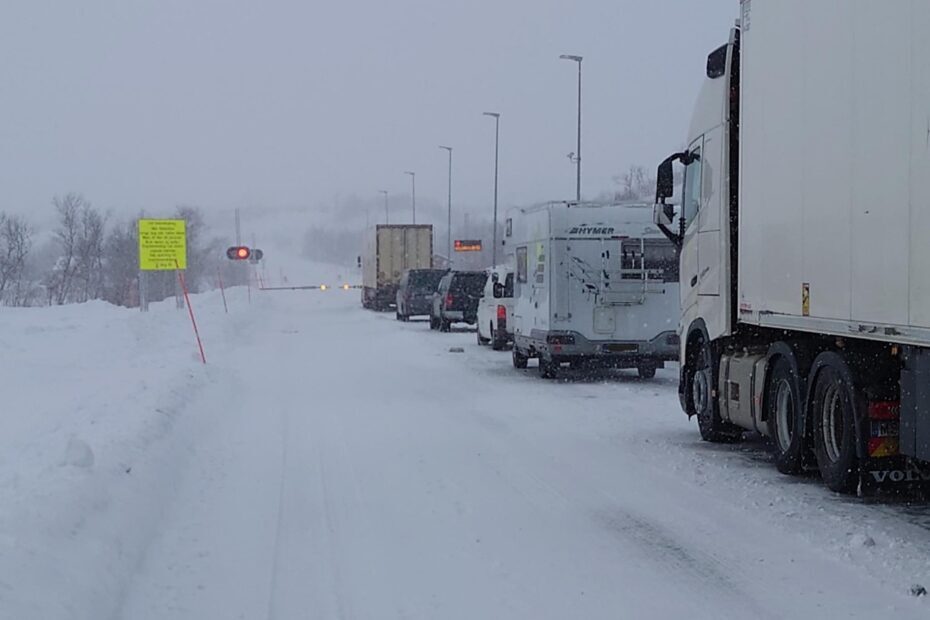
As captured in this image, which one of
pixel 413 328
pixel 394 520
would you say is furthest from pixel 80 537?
pixel 413 328

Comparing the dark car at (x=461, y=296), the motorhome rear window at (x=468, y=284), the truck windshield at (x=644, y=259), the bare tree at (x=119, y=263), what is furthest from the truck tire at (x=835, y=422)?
the bare tree at (x=119, y=263)

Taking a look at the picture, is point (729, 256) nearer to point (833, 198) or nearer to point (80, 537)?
point (833, 198)

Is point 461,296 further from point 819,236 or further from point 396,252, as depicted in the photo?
point 819,236

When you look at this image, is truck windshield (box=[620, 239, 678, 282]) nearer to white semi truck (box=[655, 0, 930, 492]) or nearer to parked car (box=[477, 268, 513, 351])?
parked car (box=[477, 268, 513, 351])

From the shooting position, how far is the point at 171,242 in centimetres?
2825

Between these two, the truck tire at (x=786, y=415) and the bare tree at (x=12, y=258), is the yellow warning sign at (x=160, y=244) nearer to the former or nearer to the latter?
the truck tire at (x=786, y=415)

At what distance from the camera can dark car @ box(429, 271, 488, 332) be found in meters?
36.0

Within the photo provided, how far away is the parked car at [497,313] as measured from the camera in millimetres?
26203

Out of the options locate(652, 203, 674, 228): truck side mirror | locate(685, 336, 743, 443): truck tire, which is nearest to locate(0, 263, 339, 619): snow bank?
locate(685, 336, 743, 443): truck tire

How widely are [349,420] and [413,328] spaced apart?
24365mm

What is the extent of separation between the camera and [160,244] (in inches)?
1108

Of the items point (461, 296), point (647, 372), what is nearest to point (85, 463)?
point (647, 372)

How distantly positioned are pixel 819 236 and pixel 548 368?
11.6 m

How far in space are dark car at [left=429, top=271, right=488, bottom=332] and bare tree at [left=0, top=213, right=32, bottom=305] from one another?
3415cm
